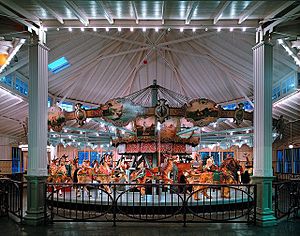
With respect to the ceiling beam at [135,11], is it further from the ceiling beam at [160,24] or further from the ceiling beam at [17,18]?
the ceiling beam at [17,18]

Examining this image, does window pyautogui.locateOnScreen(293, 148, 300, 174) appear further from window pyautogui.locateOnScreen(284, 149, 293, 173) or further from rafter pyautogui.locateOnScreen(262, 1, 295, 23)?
rafter pyautogui.locateOnScreen(262, 1, 295, 23)

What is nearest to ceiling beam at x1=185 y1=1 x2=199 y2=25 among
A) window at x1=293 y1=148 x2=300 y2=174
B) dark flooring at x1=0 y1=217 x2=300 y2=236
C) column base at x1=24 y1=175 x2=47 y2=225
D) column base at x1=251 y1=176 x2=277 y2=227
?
column base at x1=251 y1=176 x2=277 y2=227

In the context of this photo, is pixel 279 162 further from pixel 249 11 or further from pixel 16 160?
pixel 249 11

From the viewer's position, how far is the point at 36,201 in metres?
9.09

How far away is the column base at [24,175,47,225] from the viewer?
29.5 feet

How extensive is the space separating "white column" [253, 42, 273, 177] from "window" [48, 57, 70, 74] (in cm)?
1187

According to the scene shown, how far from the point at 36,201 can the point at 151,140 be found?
7.35 meters

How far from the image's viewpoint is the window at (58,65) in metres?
19.0

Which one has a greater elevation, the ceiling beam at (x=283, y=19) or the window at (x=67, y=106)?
the ceiling beam at (x=283, y=19)

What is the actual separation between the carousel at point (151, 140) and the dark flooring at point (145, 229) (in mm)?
2126

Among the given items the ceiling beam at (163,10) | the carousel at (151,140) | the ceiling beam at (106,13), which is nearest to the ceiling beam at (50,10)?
the ceiling beam at (106,13)

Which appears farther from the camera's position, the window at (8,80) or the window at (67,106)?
the window at (67,106)

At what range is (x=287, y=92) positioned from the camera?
60.4 ft

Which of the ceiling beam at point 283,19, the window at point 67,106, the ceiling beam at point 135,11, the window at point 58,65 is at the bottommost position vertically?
the window at point 67,106
